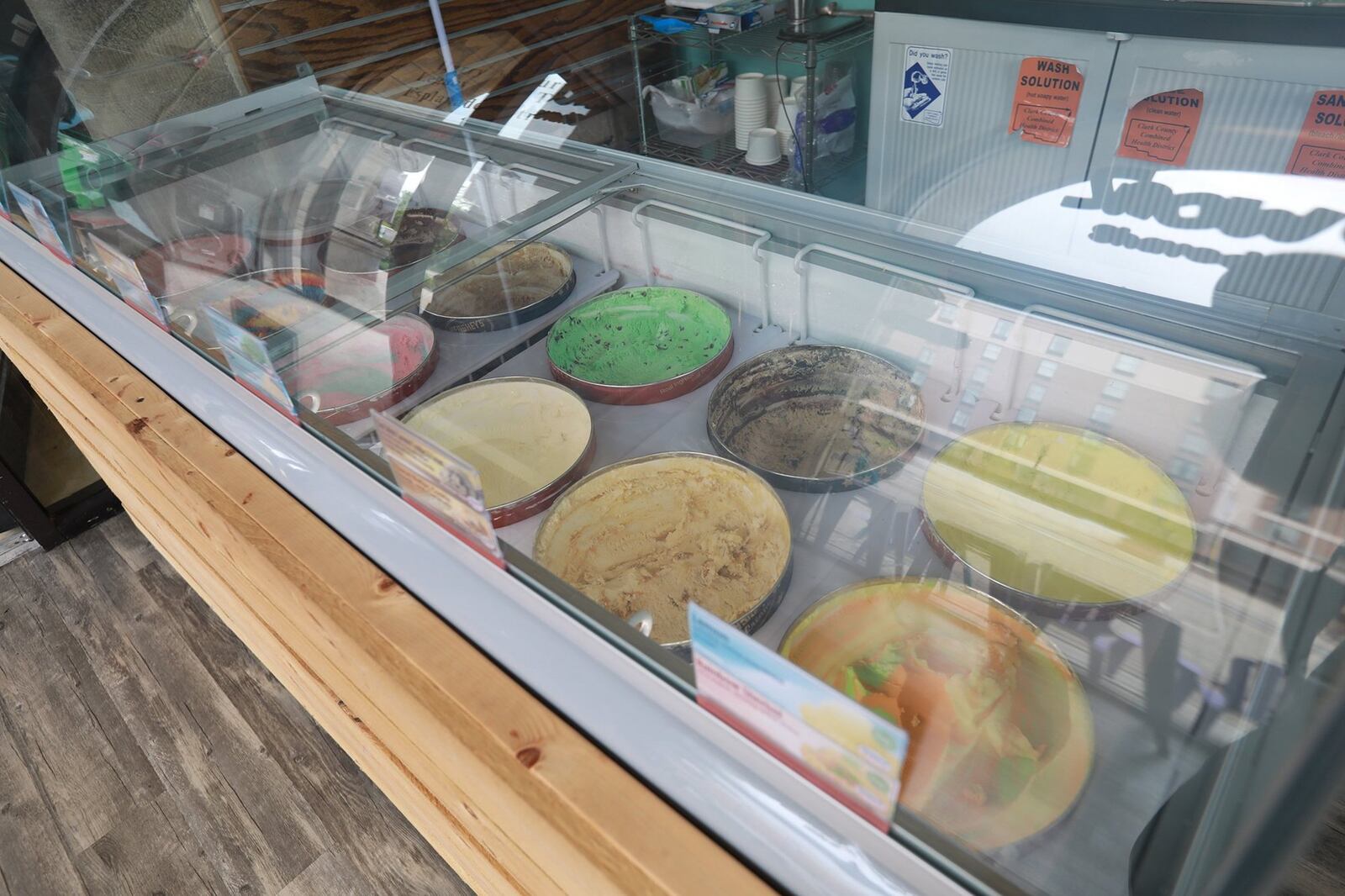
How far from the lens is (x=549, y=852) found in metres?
0.71

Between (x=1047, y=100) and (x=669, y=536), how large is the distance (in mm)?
1455

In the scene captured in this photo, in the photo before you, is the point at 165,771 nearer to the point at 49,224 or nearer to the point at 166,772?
the point at 166,772

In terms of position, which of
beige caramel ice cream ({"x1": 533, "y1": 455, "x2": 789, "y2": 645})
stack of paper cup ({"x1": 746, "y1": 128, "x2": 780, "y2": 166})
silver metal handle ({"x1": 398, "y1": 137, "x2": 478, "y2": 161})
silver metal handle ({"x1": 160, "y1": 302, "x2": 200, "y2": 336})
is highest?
silver metal handle ({"x1": 398, "y1": 137, "x2": 478, "y2": 161})

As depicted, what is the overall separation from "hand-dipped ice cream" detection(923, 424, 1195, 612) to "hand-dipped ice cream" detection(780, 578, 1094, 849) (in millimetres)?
52

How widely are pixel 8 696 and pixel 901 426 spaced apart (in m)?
2.27

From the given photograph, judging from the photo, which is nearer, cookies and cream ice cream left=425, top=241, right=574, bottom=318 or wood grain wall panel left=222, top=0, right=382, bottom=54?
cookies and cream ice cream left=425, top=241, right=574, bottom=318

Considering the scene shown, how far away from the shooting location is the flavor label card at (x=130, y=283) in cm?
114

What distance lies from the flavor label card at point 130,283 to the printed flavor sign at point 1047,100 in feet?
5.77

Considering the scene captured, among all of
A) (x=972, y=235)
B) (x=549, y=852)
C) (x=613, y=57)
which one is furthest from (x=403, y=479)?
(x=613, y=57)

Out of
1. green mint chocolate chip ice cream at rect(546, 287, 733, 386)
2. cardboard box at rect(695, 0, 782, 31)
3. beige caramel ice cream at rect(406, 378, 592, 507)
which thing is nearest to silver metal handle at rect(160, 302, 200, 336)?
beige caramel ice cream at rect(406, 378, 592, 507)

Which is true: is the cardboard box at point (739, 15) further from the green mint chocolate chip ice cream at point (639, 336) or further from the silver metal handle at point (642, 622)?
the silver metal handle at point (642, 622)

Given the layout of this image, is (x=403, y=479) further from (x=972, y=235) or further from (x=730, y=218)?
(x=972, y=235)

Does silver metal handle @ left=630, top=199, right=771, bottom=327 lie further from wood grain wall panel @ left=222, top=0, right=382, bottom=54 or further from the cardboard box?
the cardboard box

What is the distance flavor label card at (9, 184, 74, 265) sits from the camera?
1352mm
